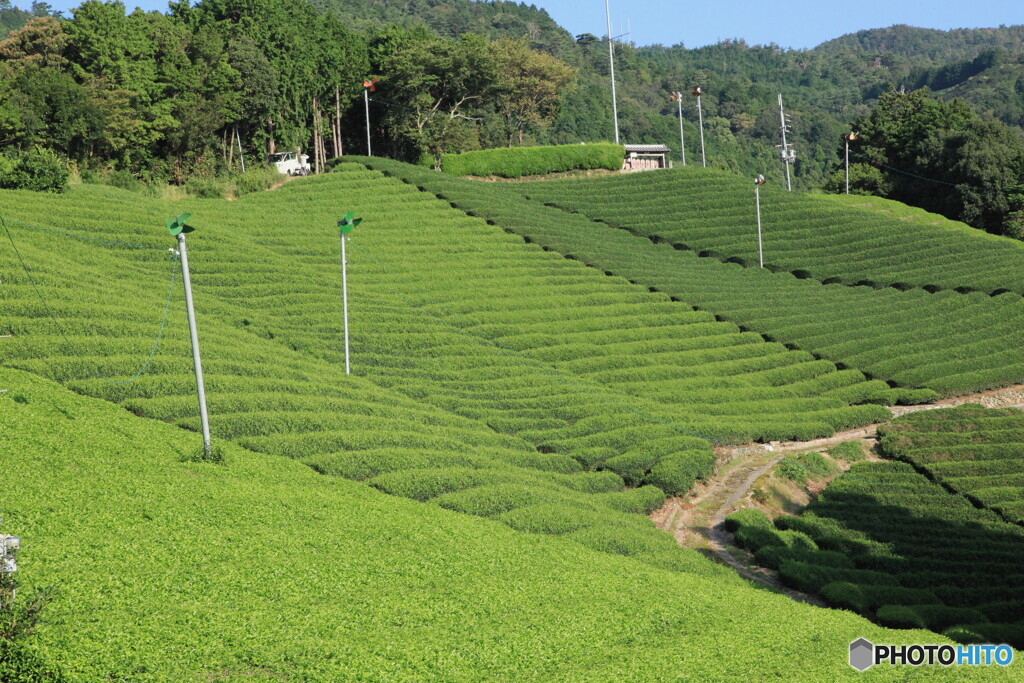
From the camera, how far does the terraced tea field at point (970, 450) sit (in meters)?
23.0

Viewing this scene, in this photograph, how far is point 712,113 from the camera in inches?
5285

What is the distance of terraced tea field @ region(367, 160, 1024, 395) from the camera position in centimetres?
3303

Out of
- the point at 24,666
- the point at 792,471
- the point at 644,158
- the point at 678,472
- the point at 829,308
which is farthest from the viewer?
the point at 644,158

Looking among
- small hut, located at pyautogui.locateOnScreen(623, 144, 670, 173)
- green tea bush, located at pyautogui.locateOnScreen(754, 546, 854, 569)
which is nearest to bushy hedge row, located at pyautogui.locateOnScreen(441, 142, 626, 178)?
small hut, located at pyautogui.locateOnScreen(623, 144, 670, 173)

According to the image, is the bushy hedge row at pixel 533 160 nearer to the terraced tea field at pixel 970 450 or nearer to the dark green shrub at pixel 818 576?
the terraced tea field at pixel 970 450

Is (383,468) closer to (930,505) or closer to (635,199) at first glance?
(930,505)

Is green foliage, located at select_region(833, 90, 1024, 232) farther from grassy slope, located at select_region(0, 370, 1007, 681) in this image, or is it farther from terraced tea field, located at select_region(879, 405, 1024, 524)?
grassy slope, located at select_region(0, 370, 1007, 681)

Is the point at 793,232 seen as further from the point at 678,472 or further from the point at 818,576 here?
the point at 818,576

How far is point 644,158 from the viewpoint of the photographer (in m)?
65.7

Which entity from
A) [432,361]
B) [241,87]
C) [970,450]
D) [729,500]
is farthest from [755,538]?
[241,87]

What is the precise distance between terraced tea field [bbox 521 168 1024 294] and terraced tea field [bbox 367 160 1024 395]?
1.38 meters

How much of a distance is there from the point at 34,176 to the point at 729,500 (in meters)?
23.7
